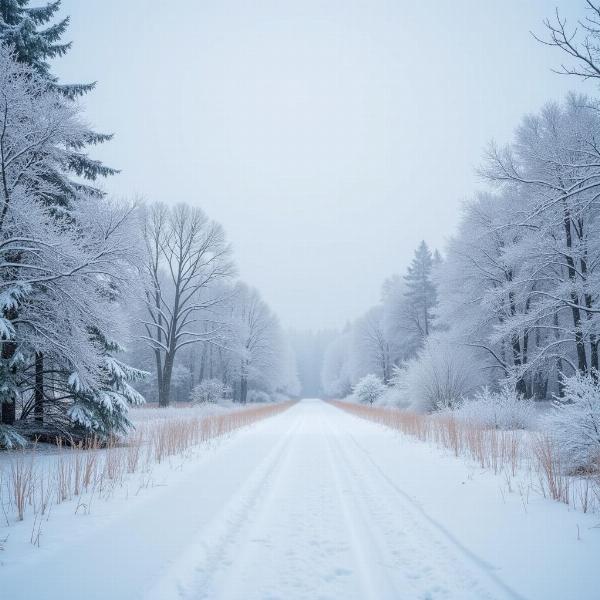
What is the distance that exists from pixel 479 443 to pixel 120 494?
677cm

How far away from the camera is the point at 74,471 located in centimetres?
609

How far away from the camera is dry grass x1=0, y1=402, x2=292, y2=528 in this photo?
4.11 meters

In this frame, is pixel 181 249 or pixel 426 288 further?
pixel 426 288

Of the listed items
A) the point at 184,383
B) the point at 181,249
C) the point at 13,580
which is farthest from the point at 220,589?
the point at 184,383

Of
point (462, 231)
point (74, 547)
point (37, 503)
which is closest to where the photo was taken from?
point (74, 547)

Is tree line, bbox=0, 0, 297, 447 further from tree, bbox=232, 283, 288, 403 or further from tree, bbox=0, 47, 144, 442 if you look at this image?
tree, bbox=232, 283, 288, 403

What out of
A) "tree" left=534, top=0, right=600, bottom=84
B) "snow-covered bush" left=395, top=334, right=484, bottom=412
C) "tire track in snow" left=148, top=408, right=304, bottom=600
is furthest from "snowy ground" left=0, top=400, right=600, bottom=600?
"snow-covered bush" left=395, top=334, right=484, bottom=412

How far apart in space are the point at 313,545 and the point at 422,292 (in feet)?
100

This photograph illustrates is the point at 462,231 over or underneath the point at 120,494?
over

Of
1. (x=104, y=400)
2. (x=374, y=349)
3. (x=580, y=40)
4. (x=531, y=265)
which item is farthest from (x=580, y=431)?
(x=374, y=349)

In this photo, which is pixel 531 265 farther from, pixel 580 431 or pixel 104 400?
pixel 104 400

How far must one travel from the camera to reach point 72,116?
26.8 ft

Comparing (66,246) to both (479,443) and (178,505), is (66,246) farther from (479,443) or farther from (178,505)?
(479,443)

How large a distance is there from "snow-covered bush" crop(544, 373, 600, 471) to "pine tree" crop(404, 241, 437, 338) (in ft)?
85.5
